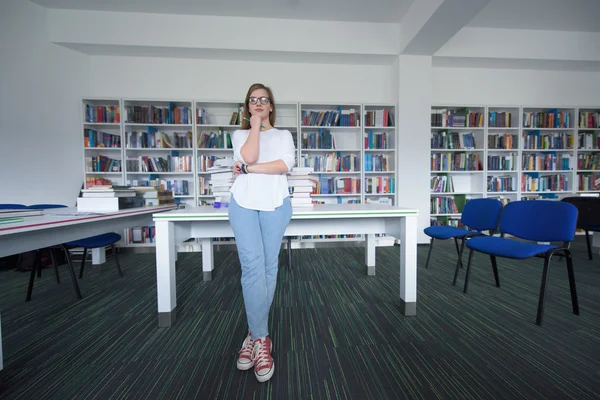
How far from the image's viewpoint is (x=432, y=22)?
10.2 feet

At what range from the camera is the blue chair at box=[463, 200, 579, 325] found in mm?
1698

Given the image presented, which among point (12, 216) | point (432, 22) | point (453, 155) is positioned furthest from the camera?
point (453, 155)

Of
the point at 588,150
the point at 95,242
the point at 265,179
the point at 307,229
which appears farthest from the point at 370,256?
the point at 588,150

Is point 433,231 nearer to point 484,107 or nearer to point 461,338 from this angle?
point 461,338

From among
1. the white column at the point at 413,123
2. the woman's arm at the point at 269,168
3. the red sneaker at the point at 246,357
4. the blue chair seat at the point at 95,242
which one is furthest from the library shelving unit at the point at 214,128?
the red sneaker at the point at 246,357

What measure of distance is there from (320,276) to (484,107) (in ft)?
12.4

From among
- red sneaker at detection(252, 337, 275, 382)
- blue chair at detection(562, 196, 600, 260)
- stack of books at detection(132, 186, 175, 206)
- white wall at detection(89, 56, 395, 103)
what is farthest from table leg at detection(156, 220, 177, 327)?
blue chair at detection(562, 196, 600, 260)

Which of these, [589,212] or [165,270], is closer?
[165,270]

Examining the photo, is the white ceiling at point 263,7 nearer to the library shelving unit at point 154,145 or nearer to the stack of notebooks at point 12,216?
the library shelving unit at point 154,145

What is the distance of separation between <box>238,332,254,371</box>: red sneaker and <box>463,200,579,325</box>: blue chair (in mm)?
1680

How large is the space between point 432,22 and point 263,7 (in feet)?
7.04

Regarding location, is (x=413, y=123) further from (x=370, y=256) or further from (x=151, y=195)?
(x=151, y=195)

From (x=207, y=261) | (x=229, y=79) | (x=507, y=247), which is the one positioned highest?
(x=229, y=79)

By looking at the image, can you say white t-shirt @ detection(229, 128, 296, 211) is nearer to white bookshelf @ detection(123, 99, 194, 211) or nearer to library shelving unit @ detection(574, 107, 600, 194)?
white bookshelf @ detection(123, 99, 194, 211)
